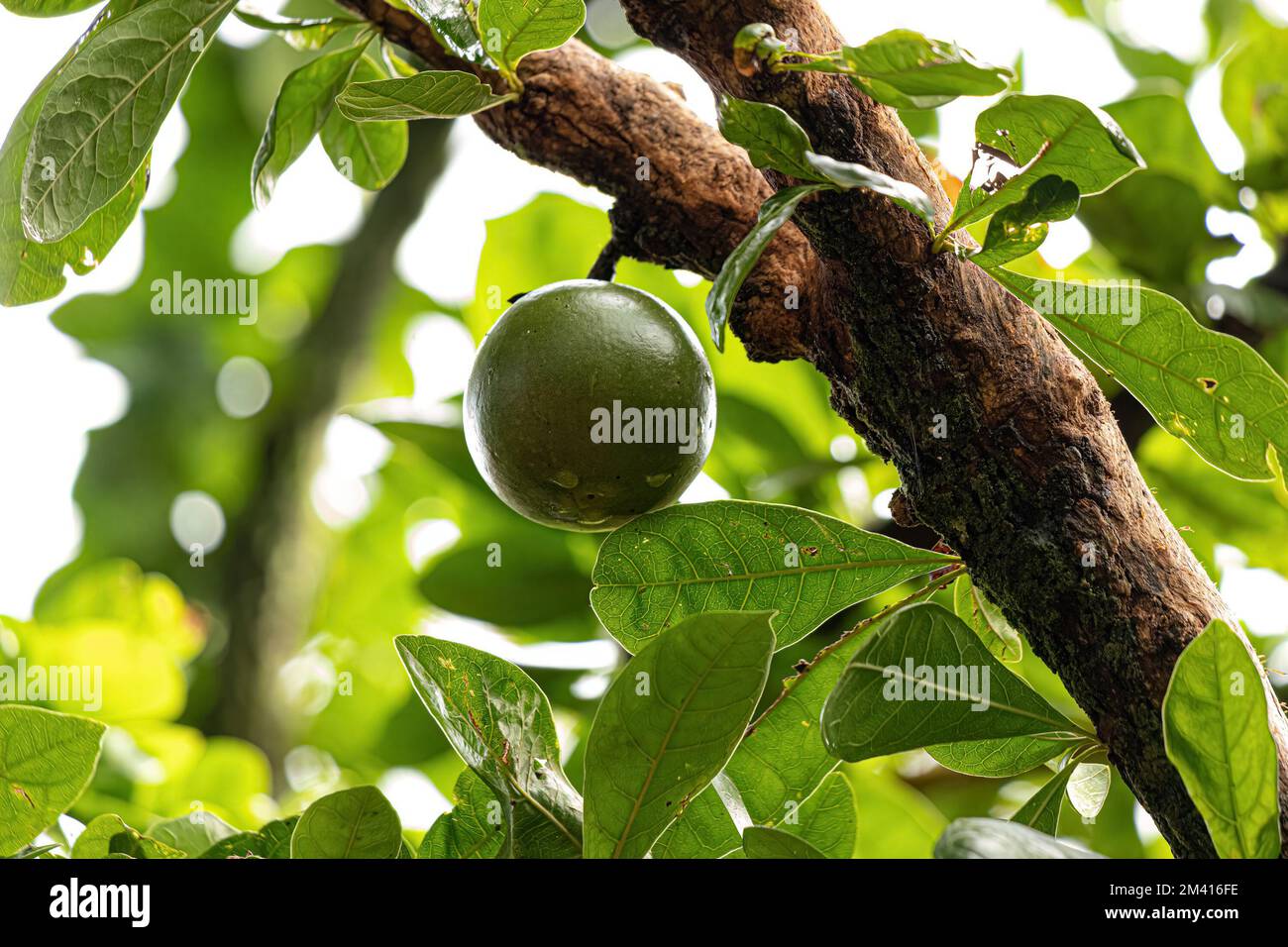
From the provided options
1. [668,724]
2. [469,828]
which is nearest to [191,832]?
[469,828]

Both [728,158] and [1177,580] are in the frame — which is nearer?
[1177,580]

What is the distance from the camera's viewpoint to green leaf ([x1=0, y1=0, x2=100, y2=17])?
0.77 meters

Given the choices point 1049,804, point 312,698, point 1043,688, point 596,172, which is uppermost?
point 596,172

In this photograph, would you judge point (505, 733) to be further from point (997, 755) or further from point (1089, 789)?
point (1089, 789)

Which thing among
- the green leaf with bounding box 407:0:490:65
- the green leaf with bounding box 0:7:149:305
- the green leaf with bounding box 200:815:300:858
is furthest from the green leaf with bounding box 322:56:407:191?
the green leaf with bounding box 200:815:300:858

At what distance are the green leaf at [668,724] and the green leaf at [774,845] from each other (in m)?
0.06

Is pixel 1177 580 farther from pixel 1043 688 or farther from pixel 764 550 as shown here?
pixel 1043 688

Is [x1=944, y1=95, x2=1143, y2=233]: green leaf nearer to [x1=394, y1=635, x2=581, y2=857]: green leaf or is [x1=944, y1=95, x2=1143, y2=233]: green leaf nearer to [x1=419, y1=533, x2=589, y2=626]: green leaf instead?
[x1=394, y1=635, x2=581, y2=857]: green leaf


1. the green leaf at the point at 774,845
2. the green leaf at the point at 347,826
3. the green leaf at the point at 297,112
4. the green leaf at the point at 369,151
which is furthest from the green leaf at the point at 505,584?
the green leaf at the point at 774,845

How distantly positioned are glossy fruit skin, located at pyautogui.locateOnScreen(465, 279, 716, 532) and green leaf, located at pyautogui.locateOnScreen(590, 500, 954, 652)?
3 cm

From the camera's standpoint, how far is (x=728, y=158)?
30.1 inches

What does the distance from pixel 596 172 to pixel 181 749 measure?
3.47ft
